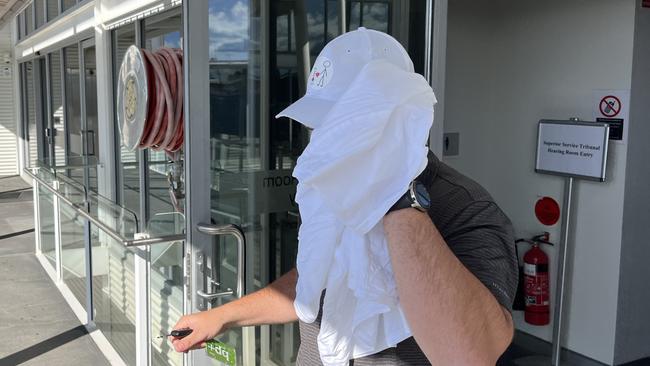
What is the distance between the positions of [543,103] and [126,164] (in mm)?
3084

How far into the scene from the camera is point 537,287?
387 cm

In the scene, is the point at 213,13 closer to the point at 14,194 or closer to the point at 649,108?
the point at 649,108

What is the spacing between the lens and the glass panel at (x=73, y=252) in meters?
4.75

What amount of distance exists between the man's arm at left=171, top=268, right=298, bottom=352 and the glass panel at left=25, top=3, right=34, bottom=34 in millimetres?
8130

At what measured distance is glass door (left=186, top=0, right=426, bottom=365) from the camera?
2314 millimetres

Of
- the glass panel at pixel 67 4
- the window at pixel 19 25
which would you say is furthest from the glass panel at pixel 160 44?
the window at pixel 19 25

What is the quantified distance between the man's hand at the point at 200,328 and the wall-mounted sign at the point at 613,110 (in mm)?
2654

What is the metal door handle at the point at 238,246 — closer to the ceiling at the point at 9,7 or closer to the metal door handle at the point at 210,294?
the metal door handle at the point at 210,294

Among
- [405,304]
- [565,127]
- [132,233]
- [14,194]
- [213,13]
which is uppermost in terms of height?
[213,13]

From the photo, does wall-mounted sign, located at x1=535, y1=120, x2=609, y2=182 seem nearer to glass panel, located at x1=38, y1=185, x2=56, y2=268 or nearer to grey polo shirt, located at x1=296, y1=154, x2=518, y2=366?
grey polo shirt, located at x1=296, y1=154, x2=518, y2=366

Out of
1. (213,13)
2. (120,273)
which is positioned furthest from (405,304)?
(120,273)

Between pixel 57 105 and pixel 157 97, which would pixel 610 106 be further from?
pixel 57 105

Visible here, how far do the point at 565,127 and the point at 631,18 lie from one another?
65 centimetres

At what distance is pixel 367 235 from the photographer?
3.61 ft
